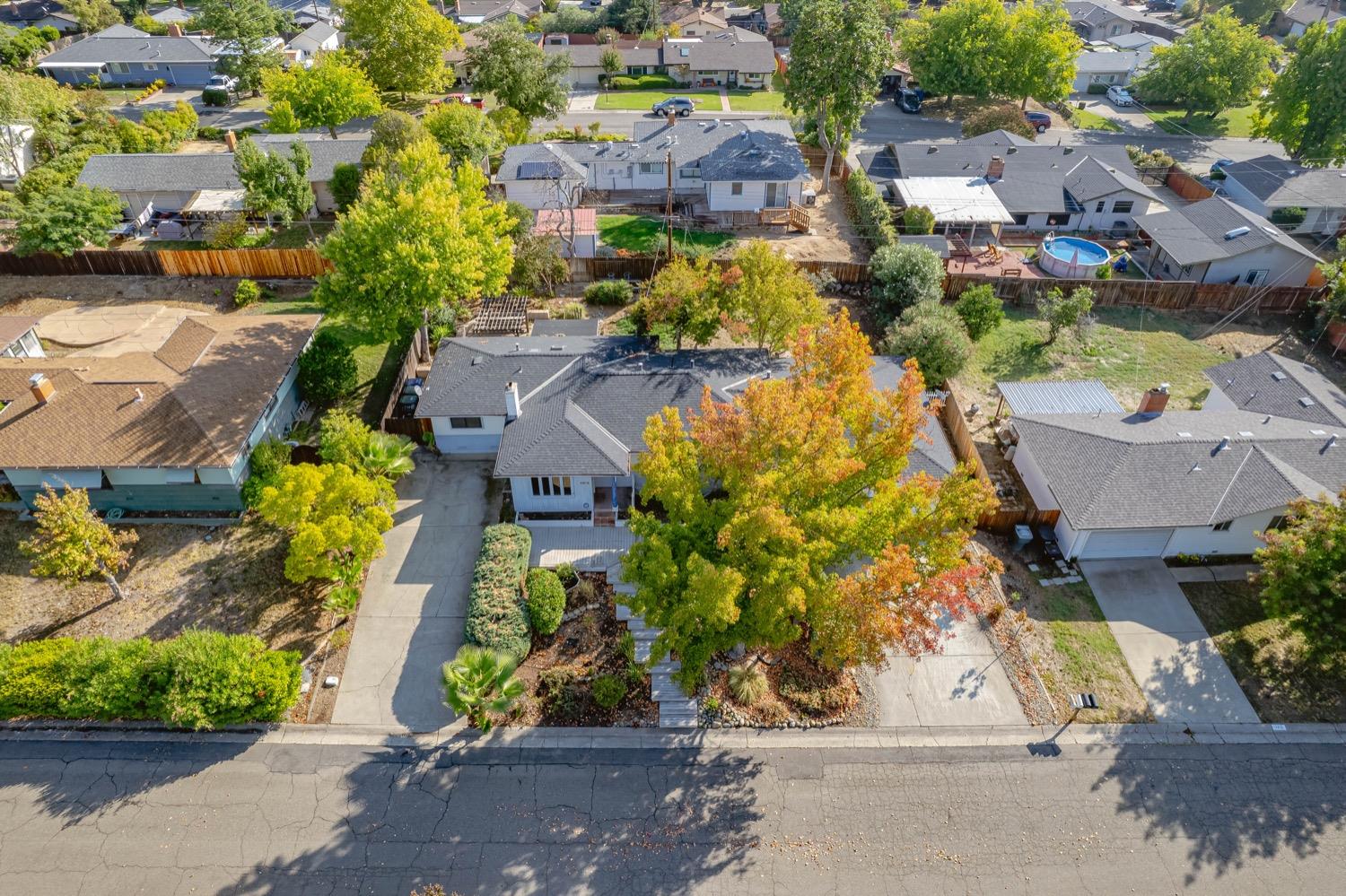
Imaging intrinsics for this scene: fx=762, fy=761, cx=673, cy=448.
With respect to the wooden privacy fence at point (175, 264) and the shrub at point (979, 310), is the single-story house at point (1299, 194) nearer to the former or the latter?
the shrub at point (979, 310)

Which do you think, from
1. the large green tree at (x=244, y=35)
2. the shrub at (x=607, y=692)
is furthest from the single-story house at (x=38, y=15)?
the shrub at (x=607, y=692)

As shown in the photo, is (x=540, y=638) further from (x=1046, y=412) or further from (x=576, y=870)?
(x=1046, y=412)

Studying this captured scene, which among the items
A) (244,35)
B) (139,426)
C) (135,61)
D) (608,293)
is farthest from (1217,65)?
(135,61)

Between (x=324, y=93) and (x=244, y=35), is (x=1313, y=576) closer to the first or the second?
(x=324, y=93)

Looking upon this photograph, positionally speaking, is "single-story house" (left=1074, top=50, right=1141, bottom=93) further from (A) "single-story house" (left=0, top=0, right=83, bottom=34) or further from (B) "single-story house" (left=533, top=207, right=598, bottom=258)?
(A) "single-story house" (left=0, top=0, right=83, bottom=34)

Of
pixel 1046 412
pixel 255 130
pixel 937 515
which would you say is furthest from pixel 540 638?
pixel 255 130

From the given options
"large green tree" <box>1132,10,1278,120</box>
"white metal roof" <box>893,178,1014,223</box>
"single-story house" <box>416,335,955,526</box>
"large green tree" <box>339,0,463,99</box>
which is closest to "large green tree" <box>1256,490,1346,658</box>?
"single-story house" <box>416,335,955,526</box>

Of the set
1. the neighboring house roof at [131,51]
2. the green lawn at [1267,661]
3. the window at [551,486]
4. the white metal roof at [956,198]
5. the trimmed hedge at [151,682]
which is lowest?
the green lawn at [1267,661]
